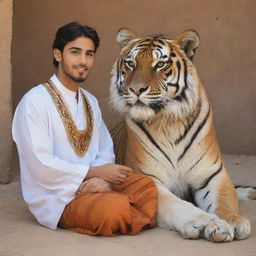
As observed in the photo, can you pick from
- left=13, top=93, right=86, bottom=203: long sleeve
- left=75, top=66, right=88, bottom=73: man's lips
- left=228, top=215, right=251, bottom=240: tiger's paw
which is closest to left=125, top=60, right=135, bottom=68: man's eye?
left=75, top=66, right=88, bottom=73: man's lips

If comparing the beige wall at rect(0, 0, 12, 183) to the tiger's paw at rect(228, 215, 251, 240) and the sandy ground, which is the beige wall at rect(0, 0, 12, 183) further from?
the tiger's paw at rect(228, 215, 251, 240)

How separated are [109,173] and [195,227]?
541 millimetres

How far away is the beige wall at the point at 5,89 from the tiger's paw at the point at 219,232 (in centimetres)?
188

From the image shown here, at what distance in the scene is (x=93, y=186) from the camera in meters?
4.07

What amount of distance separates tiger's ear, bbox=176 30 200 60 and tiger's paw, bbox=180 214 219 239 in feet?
3.69

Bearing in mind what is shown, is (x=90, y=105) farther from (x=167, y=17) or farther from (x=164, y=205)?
(x=167, y=17)

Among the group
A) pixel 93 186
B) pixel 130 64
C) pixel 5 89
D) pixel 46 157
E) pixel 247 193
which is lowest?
pixel 247 193

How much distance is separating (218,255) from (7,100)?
216 cm

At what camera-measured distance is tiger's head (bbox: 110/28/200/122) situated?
4406mm

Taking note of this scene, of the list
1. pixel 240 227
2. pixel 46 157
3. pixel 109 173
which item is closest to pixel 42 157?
pixel 46 157

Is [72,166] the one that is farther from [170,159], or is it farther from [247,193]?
[247,193]

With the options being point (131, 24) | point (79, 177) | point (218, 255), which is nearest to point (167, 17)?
point (131, 24)

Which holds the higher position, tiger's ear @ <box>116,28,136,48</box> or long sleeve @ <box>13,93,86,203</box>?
tiger's ear @ <box>116,28,136,48</box>

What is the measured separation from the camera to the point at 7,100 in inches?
208
